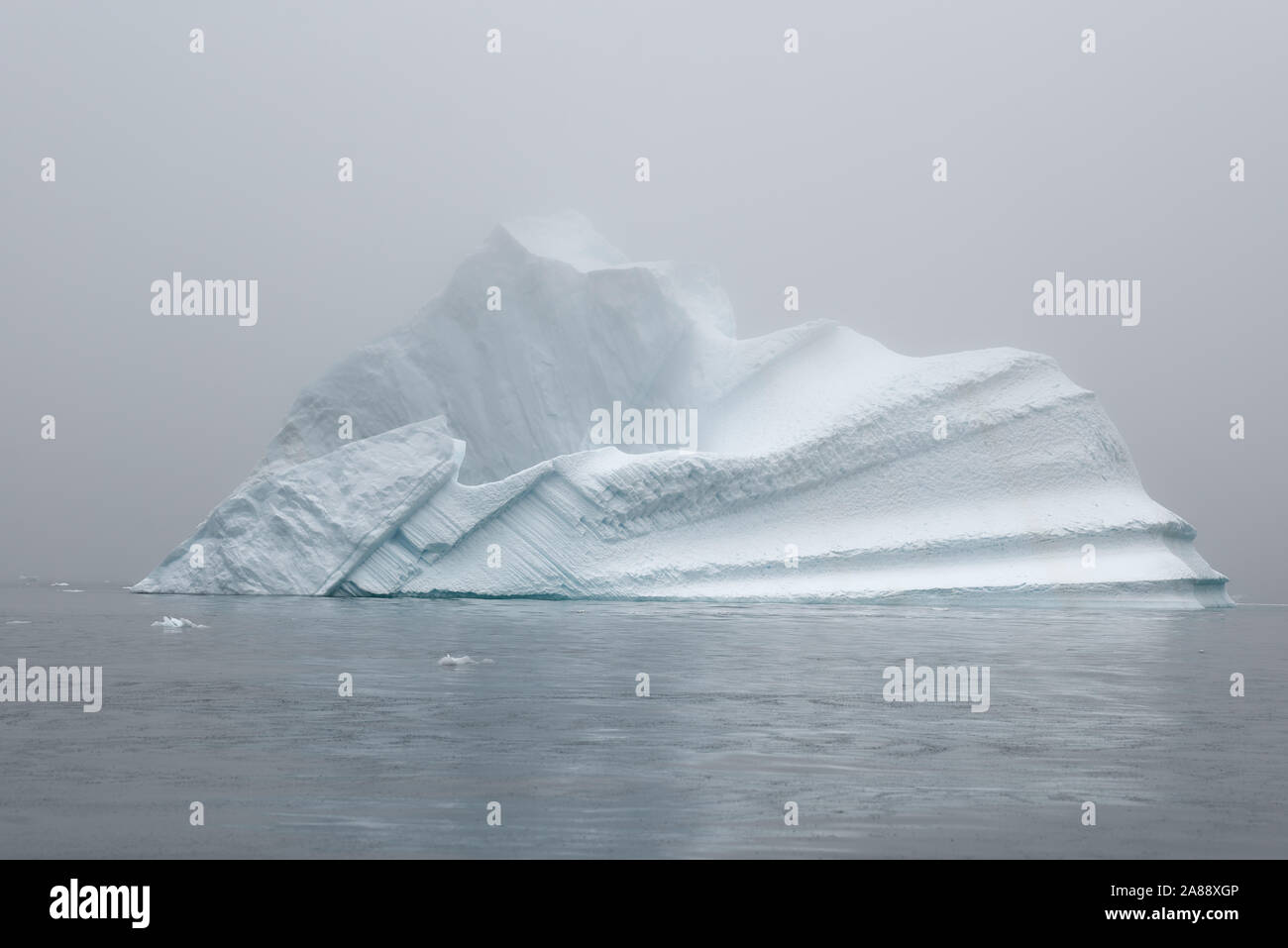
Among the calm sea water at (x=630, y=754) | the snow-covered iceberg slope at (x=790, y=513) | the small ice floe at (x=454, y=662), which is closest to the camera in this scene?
the calm sea water at (x=630, y=754)

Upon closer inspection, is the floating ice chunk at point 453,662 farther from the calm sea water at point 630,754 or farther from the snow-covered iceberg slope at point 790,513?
the snow-covered iceberg slope at point 790,513

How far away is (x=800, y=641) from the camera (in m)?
13.4

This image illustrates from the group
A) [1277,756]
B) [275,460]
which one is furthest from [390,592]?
[1277,756]

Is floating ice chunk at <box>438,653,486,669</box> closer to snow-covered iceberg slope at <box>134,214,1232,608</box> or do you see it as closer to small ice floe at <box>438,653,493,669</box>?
small ice floe at <box>438,653,493,669</box>

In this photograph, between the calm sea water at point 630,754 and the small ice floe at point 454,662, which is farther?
the small ice floe at point 454,662

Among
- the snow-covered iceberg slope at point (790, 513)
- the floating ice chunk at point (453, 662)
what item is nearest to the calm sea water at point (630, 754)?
the floating ice chunk at point (453, 662)

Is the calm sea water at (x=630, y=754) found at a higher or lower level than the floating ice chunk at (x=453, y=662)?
lower

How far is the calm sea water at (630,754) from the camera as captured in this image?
4.35 metres

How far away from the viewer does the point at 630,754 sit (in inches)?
239

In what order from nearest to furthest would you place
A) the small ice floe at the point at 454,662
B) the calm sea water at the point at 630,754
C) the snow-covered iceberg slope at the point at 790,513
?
the calm sea water at the point at 630,754
the small ice floe at the point at 454,662
the snow-covered iceberg slope at the point at 790,513

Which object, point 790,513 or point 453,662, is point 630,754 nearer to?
point 453,662

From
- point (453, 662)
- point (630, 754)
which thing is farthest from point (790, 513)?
point (630, 754)

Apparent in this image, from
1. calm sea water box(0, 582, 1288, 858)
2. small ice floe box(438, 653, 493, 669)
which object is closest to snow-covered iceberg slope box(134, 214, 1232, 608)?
calm sea water box(0, 582, 1288, 858)

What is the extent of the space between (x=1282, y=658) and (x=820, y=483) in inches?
413
